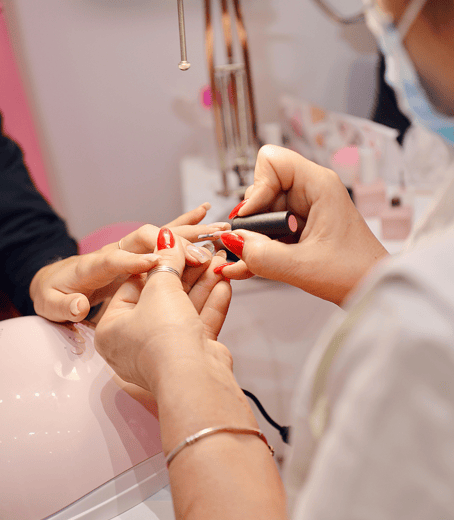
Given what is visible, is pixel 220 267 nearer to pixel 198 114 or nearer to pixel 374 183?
pixel 374 183

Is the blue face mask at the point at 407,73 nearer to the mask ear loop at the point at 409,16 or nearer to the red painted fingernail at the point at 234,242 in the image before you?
the mask ear loop at the point at 409,16

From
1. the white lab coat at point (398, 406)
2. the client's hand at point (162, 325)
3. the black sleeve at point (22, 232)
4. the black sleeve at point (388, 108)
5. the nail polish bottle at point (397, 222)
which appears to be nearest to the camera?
the white lab coat at point (398, 406)

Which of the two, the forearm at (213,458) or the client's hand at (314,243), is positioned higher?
the client's hand at (314,243)

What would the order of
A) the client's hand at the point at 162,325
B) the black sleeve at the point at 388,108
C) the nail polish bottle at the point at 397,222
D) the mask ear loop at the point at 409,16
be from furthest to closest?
the black sleeve at the point at 388,108, the nail polish bottle at the point at 397,222, the client's hand at the point at 162,325, the mask ear loop at the point at 409,16

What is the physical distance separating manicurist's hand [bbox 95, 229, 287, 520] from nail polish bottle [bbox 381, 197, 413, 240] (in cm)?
64

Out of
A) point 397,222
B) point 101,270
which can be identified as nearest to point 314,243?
point 101,270

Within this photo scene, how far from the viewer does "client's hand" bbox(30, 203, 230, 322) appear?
607 mm

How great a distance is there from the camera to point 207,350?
1.59 feet

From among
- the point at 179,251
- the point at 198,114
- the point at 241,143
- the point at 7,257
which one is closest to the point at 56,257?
the point at 7,257

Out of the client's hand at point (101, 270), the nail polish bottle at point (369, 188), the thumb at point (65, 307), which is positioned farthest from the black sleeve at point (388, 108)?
the thumb at point (65, 307)

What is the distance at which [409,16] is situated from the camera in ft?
1.12

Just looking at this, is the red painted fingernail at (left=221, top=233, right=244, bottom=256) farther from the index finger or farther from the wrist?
the wrist

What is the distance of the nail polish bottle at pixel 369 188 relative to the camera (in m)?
1.16

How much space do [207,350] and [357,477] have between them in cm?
28
